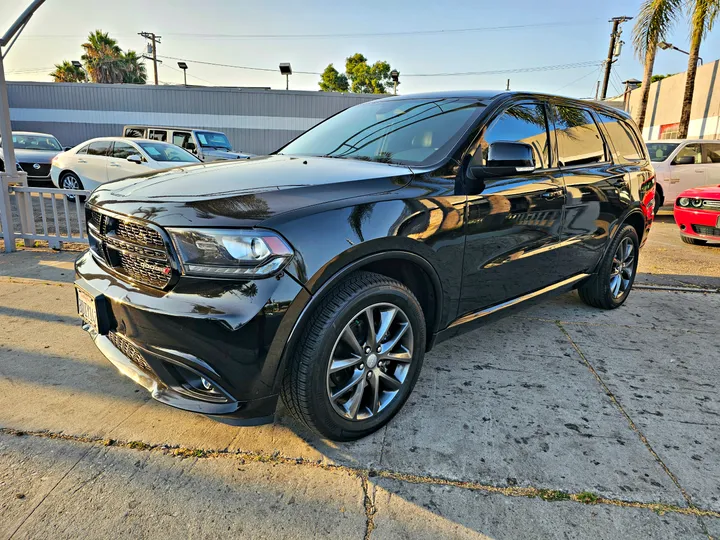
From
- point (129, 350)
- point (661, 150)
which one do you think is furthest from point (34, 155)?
point (661, 150)

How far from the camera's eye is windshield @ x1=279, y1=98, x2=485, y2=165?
2.81 meters

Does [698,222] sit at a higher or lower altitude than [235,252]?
lower

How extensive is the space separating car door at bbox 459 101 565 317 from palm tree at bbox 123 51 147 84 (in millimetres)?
43036

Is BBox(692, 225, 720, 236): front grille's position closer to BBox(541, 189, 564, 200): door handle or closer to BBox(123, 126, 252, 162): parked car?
BBox(541, 189, 564, 200): door handle

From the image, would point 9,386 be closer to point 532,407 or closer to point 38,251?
point 532,407

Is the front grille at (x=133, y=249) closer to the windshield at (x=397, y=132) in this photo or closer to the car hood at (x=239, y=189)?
the car hood at (x=239, y=189)

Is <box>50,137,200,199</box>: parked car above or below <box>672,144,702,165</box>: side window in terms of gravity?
below

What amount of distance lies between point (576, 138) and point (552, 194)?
759 mm

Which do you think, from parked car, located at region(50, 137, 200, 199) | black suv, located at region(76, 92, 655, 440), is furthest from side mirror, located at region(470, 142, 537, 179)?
parked car, located at region(50, 137, 200, 199)

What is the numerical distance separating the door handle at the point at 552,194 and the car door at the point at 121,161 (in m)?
9.53

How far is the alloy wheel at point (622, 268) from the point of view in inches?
172

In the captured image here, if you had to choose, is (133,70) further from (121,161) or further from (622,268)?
(622,268)

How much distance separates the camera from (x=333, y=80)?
5569 centimetres

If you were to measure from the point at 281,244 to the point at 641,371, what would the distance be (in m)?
2.78
